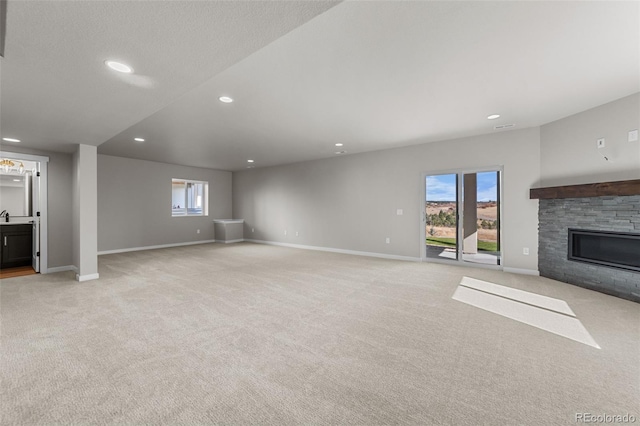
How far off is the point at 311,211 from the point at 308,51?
5586 millimetres

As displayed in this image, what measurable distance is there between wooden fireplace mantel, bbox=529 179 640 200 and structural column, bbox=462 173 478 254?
3.85 feet

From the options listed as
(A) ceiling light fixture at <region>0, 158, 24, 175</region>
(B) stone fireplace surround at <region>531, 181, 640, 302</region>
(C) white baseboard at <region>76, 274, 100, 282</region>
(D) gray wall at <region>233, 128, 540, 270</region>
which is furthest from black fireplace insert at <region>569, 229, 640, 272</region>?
(A) ceiling light fixture at <region>0, 158, 24, 175</region>

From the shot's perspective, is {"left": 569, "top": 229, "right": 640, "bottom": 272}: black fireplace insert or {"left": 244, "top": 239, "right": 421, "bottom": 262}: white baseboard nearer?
{"left": 569, "top": 229, "right": 640, "bottom": 272}: black fireplace insert

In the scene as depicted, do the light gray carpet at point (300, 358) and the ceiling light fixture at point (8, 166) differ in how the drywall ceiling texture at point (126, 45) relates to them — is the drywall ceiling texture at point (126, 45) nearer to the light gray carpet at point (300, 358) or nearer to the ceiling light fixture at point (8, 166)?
the light gray carpet at point (300, 358)

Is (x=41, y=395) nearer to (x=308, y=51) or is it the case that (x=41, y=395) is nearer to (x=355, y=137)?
(x=308, y=51)

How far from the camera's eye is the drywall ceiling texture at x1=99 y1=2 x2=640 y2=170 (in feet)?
6.42

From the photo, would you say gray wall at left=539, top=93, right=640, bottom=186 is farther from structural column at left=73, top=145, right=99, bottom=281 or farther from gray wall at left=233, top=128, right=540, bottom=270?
structural column at left=73, top=145, right=99, bottom=281

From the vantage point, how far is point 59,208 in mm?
5148

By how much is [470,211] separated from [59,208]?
849cm

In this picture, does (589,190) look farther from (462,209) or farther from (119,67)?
(119,67)

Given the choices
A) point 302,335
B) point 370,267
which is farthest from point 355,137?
point 302,335

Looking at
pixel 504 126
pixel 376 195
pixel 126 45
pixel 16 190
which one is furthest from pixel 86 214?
pixel 504 126

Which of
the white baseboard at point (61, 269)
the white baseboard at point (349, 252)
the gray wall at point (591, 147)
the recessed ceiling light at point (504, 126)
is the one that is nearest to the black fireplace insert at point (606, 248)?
the gray wall at point (591, 147)

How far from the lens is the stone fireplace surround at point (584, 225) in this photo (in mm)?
3436
